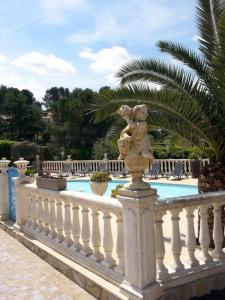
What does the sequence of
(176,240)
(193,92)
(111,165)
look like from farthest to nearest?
(111,165) → (193,92) → (176,240)

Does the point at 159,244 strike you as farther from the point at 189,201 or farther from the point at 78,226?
the point at 78,226

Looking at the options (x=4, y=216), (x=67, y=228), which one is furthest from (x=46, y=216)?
(x=4, y=216)

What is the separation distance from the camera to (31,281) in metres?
5.21

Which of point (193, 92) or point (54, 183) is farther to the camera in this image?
point (193, 92)

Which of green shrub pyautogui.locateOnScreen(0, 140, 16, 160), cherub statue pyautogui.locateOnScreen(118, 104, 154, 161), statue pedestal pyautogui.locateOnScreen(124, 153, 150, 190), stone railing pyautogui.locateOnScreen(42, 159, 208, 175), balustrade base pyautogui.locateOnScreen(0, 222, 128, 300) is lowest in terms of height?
balustrade base pyautogui.locateOnScreen(0, 222, 128, 300)

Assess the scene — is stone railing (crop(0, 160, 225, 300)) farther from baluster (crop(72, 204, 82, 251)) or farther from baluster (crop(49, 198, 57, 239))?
baluster (crop(49, 198, 57, 239))

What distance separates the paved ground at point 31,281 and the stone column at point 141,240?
3.36 feet

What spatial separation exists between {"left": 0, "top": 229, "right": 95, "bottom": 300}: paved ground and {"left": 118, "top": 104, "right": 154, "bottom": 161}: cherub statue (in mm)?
2020

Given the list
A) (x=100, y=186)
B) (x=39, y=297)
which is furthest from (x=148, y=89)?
(x=100, y=186)

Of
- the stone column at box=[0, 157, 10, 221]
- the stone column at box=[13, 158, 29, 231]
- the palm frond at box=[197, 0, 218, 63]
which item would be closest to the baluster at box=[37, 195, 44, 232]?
the stone column at box=[13, 158, 29, 231]

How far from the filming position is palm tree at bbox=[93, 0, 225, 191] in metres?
5.69

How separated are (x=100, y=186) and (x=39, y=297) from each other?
726cm

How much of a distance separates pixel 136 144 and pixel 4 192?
6.38 meters

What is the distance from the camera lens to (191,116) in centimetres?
566
